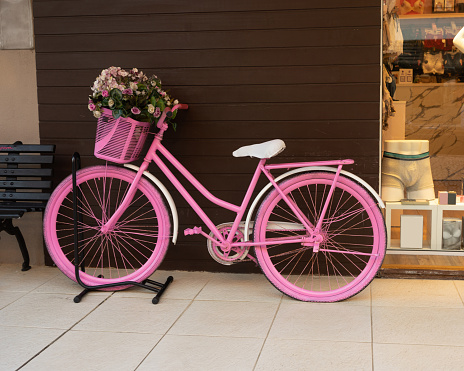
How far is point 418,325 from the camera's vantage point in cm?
324

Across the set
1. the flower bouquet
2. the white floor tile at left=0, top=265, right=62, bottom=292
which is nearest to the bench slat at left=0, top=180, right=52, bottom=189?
the white floor tile at left=0, top=265, right=62, bottom=292

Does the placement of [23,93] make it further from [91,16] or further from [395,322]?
[395,322]

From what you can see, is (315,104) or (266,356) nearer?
(266,356)

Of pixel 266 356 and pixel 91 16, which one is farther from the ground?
pixel 91 16

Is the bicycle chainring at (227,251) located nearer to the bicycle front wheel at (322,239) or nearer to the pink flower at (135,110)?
the bicycle front wheel at (322,239)

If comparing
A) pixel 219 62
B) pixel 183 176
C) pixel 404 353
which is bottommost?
pixel 404 353

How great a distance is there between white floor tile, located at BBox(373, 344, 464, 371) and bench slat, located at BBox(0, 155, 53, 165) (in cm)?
237

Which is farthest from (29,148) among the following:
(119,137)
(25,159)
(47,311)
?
(47,311)

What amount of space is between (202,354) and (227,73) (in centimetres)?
183

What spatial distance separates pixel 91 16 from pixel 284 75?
50.5 inches

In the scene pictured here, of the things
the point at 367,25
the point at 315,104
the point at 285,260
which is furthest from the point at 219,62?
the point at 285,260

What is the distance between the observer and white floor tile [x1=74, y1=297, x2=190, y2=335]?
10.7 ft

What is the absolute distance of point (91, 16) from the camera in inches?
161

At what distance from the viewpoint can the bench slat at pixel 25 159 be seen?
416 cm
